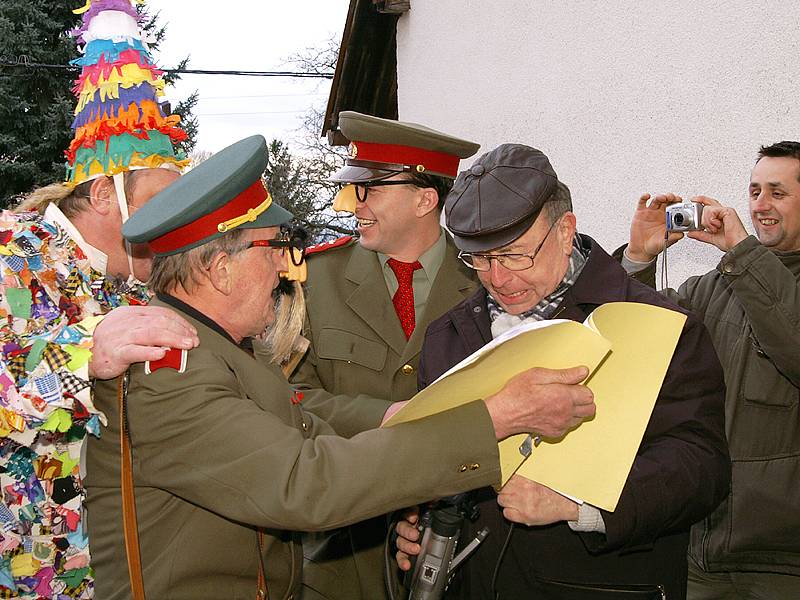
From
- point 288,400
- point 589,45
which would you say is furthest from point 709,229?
point 589,45

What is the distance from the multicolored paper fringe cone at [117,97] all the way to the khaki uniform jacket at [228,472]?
119 centimetres

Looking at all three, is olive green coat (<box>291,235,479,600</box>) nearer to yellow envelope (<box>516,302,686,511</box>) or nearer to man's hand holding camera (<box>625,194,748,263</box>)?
man's hand holding camera (<box>625,194,748,263</box>)

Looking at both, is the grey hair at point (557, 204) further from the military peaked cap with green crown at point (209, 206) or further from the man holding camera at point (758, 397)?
the man holding camera at point (758, 397)

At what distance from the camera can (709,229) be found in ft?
10.9

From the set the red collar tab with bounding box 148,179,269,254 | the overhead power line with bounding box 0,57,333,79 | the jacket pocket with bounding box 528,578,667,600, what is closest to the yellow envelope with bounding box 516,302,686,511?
the jacket pocket with bounding box 528,578,667,600

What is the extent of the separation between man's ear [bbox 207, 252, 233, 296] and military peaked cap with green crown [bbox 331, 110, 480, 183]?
1521 millimetres

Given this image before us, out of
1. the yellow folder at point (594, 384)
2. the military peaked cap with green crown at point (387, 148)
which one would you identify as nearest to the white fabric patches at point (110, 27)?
the military peaked cap with green crown at point (387, 148)

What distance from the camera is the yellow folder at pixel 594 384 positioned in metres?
1.94

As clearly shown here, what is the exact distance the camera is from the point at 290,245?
2311 millimetres

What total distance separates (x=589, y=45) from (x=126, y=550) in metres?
5.25

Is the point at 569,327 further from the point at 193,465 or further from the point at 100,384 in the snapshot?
the point at 100,384

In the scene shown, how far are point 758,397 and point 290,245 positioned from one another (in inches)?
77.8

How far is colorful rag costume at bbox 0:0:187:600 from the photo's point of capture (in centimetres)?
228

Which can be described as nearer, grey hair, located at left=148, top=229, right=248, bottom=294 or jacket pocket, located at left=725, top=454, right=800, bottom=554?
grey hair, located at left=148, top=229, right=248, bottom=294
